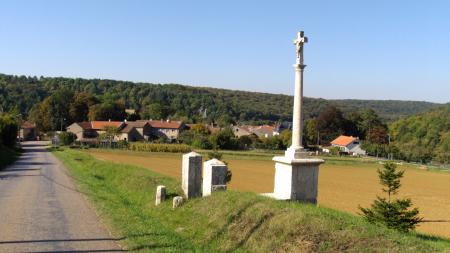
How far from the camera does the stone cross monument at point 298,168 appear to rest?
10836mm

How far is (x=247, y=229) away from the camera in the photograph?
9461 millimetres

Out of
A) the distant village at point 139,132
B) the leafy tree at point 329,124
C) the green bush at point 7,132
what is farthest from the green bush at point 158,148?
the leafy tree at point 329,124

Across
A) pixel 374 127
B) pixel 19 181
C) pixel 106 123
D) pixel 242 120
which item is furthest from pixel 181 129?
pixel 19 181

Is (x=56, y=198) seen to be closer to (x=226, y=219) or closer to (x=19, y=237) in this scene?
(x=19, y=237)

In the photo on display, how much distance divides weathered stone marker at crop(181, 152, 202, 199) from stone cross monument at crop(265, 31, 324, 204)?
10.2 ft

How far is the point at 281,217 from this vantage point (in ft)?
29.7

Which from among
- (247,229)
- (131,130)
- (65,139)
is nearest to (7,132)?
(65,139)

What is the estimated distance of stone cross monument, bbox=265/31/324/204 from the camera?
1084cm

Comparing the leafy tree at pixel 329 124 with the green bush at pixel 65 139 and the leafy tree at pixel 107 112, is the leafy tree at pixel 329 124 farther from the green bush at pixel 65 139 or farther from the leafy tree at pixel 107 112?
the green bush at pixel 65 139

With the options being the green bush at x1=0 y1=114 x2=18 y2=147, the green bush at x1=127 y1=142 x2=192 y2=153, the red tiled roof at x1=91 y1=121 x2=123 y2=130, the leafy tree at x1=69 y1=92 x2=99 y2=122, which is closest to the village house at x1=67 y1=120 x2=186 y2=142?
the red tiled roof at x1=91 y1=121 x2=123 y2=130

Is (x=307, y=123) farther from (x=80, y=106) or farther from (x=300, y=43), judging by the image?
(x=300, y=43)

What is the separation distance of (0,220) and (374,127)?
122m

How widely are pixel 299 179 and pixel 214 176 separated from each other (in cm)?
291

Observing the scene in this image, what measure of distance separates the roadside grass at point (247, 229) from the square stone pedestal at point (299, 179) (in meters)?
0.61
